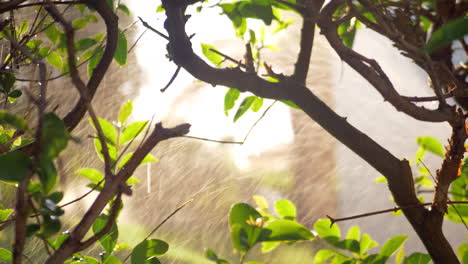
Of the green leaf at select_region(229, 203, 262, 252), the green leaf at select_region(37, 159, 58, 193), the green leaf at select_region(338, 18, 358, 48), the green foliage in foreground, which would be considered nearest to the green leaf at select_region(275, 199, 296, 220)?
the green foliage in foreground

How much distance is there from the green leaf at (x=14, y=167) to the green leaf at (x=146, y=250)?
0.20 m

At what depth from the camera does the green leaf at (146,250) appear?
42cm

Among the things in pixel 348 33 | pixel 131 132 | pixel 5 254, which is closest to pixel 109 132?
pixel 131 132

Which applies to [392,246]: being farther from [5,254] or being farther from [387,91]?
[5,254]

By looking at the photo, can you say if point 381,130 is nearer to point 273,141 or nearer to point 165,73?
point 273,141

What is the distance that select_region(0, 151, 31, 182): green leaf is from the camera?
23 cm

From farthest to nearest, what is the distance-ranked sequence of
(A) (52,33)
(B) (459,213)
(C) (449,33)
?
1. (A) (52,33)
2. (B) (459,213)
3. (C) (449,33)

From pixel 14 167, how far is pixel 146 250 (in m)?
0.21

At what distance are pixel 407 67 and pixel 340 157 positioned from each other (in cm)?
24

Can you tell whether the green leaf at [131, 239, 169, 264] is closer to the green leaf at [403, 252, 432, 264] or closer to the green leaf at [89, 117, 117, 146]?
the green leaf at [89, 117, 117, 146]

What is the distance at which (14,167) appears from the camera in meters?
0.23

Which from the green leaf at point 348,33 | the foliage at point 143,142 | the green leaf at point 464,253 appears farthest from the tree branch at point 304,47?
the green leaf at point 464,253

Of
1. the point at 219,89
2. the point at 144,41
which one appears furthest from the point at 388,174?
the point at 144,41

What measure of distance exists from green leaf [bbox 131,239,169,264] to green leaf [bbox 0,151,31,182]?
20 centimetres
